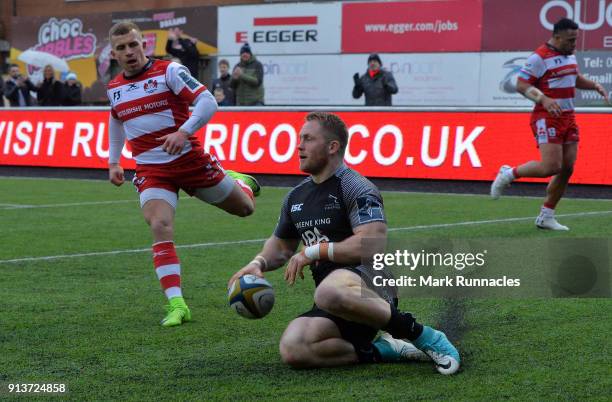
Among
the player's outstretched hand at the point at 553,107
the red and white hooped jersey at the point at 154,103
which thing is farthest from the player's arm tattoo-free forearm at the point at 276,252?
the player's outstretched hand at the point at 553,107

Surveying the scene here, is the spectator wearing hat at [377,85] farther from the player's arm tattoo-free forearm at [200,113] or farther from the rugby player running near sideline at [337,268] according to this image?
the rugby player running near sideline at [337,268]

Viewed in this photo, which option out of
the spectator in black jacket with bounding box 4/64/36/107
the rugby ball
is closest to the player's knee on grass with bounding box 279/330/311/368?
the rugby ball

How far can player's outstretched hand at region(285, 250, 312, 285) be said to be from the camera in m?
5.46

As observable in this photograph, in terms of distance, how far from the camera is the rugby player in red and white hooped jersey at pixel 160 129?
7.66 metres

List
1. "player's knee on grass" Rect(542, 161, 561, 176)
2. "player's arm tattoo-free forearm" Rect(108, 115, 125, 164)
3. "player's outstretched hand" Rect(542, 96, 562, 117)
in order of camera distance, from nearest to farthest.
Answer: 1. "player's arm tattoo-free forearm" Rect(108, 115, 125, 164)
2. "player's outstretched hand" Rect(542, 96, 562, 117)
3. "player's knee on grass" Rect(542, 161, 561, 176)

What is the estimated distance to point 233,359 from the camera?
6.15m

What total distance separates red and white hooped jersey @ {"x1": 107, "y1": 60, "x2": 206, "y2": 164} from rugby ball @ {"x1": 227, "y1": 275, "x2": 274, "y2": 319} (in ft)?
7.12

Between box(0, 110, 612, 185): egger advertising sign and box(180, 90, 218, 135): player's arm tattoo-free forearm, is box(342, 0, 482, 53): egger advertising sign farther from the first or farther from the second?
box(180, 90, 218, 135): player's arm tattoo-free forearm

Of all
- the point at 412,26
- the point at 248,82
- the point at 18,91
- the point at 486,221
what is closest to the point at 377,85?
the point at 248,82

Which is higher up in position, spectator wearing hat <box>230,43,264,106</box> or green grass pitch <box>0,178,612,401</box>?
spectator wearing hat <box>230,43,264,106</box>

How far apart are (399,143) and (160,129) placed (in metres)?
10.1

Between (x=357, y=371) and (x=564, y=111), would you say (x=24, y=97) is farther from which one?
(x=357, y=371)

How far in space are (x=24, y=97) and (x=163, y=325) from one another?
2071cm

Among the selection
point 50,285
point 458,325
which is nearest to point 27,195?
point 50,285
